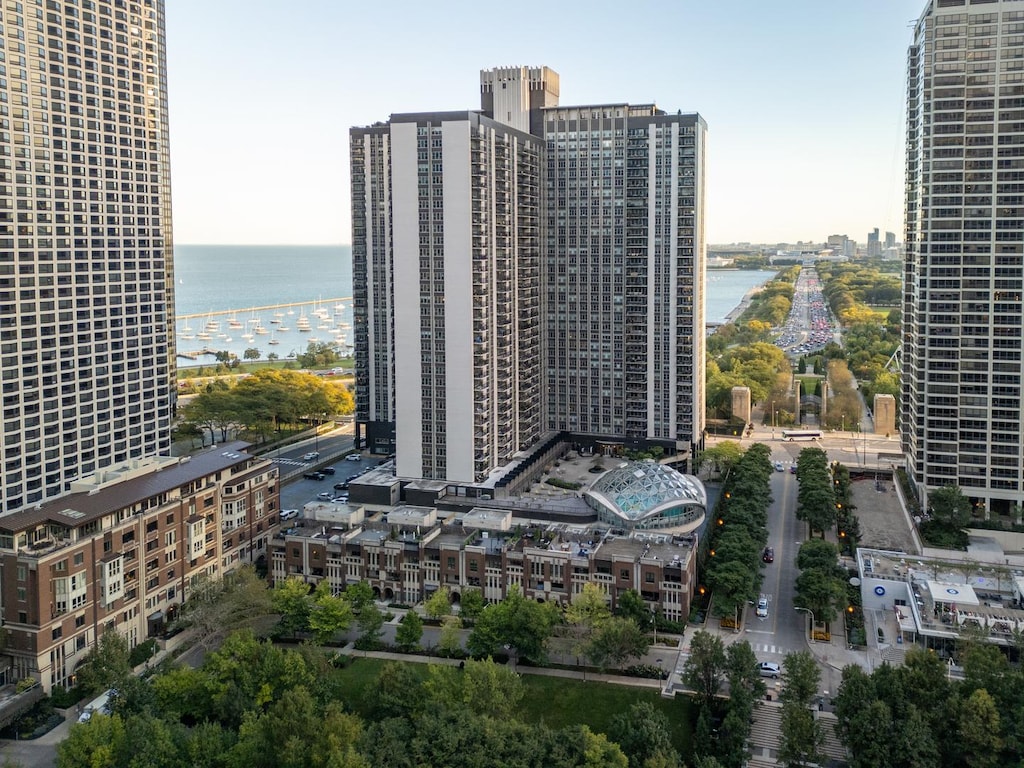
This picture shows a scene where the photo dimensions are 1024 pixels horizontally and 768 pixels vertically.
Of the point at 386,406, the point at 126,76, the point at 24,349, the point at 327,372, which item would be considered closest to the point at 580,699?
the point at 24,349

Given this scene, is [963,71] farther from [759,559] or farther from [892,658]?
[892,658]

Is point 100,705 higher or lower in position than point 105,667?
lower

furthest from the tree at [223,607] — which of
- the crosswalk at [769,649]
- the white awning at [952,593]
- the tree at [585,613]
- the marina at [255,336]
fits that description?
the marina at [255,336]

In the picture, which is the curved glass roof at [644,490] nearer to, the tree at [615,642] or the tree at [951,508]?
the tree at [615,642]

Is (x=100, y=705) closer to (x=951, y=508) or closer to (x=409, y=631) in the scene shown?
(x=409, y=631)

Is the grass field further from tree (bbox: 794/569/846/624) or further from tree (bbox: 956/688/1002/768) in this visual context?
tree (bbox: 956/688/1002/768)

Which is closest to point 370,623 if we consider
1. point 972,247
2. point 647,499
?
point 647,499
